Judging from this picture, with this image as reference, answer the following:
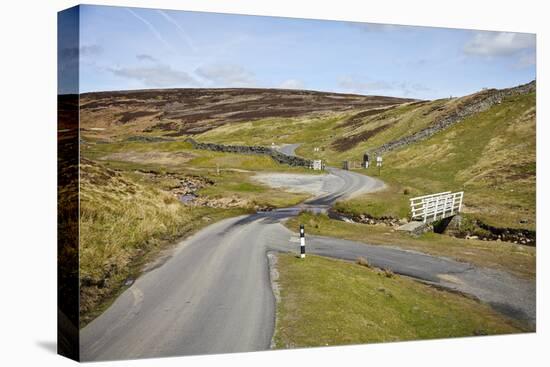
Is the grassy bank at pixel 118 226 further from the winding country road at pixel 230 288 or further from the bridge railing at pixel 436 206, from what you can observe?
the bridge railing at pixel 436 206

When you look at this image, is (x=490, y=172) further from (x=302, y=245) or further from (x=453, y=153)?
(x=302, y=245)

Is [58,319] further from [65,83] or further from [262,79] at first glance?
[262,79]

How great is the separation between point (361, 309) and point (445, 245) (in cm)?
418

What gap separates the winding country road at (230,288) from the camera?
14.1 m

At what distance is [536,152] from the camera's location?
63.5 ft

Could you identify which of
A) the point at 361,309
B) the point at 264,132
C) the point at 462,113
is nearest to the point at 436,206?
the point at 462,113

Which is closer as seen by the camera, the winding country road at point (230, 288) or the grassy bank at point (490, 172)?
the winding country road at point (230, 288)

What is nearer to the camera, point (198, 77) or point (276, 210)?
point (198, 77)

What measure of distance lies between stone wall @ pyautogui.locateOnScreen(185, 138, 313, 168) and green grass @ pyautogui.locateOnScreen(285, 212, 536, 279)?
145cm

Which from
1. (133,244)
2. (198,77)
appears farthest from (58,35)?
(133,244)

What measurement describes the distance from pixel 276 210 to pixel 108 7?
6289 mm

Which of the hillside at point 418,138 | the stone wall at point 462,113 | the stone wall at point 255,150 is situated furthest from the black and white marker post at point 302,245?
the stone wall at point 462,113

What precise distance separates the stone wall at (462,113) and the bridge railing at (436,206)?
167 centimetres

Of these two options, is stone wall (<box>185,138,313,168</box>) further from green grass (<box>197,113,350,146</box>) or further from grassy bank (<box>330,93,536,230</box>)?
grassy bank (<box>330,93,536,230</box>)
